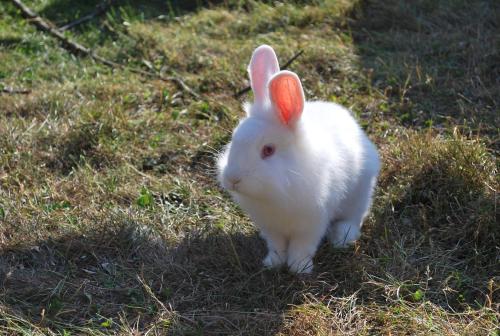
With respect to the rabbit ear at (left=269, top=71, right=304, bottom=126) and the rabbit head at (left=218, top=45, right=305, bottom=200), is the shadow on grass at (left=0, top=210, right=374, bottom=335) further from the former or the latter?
the rabbit ear at (left=269, top=71, right=304, bottom=126)

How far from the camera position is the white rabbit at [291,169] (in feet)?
10.9

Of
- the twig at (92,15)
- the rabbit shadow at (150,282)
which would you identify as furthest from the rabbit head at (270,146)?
the twig at (92,15)

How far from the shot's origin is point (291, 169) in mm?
3350

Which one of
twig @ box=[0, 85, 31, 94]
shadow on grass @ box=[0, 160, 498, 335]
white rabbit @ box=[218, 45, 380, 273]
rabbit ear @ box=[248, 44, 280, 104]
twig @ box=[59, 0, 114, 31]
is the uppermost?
rabbit ear @ box=[248, 44, 280, 104]

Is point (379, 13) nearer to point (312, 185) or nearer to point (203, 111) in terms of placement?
point (203, 111)

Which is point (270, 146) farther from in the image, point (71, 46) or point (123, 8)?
point (123, 8)

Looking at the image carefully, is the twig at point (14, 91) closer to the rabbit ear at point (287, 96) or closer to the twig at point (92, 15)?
the twig at point (92, 15)

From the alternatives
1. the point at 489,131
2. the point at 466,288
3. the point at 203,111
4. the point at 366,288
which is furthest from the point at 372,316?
the point at 203,111

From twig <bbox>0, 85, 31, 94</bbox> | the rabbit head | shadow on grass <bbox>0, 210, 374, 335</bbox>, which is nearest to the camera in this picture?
the rabbit head

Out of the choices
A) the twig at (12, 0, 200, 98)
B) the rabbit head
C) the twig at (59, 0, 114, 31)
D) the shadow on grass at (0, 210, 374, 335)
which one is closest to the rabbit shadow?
the shadow on grass at (0, 210, 374, 335)

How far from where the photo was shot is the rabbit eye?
11.0ft

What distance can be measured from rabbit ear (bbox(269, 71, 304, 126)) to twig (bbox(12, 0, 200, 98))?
2.30 metres

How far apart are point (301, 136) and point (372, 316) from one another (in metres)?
0.87

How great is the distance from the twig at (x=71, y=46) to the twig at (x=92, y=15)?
0.14 m
